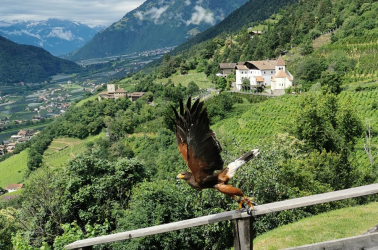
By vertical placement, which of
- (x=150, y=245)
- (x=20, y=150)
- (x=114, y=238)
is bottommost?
(x=20, y=150)

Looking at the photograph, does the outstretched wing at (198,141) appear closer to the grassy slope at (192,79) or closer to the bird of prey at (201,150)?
the bird of prey at (201,150)

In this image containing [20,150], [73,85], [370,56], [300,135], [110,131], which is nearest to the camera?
[300,135]

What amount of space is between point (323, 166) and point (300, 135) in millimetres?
5547

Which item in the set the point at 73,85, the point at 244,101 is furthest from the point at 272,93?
the point at 73,85

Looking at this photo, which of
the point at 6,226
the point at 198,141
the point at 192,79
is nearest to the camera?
the point at 198,141

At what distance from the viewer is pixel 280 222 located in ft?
28.7

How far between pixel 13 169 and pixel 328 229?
70932mm

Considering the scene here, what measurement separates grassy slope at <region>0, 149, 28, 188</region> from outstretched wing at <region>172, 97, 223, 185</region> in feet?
212

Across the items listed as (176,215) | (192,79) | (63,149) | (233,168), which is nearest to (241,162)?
(233,168)

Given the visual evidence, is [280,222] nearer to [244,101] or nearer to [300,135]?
[300,135]

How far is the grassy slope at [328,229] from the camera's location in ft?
17.5

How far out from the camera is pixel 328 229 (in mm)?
5758

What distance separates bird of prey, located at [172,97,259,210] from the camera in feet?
8.71

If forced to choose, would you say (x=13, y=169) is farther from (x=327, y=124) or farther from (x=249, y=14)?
(x=249, y=14)
